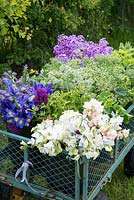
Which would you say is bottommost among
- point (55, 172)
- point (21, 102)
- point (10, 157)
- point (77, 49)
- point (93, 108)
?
point (55, 172)

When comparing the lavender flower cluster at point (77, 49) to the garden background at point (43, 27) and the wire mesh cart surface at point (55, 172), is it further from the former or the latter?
the wire mesh cart surface at point (55, 172)

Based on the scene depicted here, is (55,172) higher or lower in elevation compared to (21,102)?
lower

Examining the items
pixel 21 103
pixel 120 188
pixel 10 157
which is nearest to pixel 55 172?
pixel 10 157

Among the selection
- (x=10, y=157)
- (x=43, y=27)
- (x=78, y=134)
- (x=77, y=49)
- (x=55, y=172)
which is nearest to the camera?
(x=78, y=134)

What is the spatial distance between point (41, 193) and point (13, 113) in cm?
41

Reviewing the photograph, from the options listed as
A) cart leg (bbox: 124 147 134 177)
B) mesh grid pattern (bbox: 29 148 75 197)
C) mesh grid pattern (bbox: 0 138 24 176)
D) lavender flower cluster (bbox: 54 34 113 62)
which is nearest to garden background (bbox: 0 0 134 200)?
lavender flower cluster (bbox: 54 34 113 62)

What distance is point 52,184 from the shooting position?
208 cm

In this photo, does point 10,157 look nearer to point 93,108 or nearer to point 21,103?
point 21,103

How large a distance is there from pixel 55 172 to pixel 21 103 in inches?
14.8

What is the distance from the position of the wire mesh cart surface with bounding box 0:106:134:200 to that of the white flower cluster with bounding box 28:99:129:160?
8 cm

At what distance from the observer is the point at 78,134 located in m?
1.83

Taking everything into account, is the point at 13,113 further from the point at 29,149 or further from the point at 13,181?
the point at 13,181

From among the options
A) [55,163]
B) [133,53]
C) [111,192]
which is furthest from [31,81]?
[111,192]

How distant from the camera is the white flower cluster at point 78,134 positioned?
1807 millimetres
